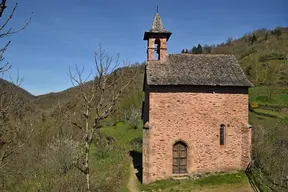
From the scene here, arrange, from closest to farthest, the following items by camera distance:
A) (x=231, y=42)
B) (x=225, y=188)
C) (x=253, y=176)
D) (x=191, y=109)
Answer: (x=225, y=188), (x=253, y=176), (x=191, y=109), (x=231, y=42)

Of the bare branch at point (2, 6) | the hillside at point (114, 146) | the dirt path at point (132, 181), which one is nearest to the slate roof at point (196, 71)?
the hillside at point (114, 146)

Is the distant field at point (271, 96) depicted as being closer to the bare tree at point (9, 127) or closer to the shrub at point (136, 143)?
the shrub at point (136, 143)

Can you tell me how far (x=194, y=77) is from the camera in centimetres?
2038

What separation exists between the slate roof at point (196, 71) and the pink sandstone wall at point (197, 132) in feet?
3.11

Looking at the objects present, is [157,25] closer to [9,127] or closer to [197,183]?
[197,183]

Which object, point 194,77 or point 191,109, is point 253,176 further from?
point 194,77

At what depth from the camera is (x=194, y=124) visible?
19.8 metres

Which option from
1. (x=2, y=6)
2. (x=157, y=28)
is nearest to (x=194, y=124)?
(x=157, y=28)

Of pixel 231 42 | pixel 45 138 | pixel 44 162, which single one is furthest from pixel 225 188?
pixel 231 42

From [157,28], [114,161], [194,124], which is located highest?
[157,28]

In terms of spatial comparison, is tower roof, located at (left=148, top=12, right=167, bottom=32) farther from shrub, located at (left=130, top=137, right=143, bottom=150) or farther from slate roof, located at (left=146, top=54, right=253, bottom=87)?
shrub, located at (left=130, top=137, right=143, bottom=150)

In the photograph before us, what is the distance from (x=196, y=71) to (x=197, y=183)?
8.51m

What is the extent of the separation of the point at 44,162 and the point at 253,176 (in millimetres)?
15187

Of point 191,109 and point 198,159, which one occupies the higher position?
point 191,109
